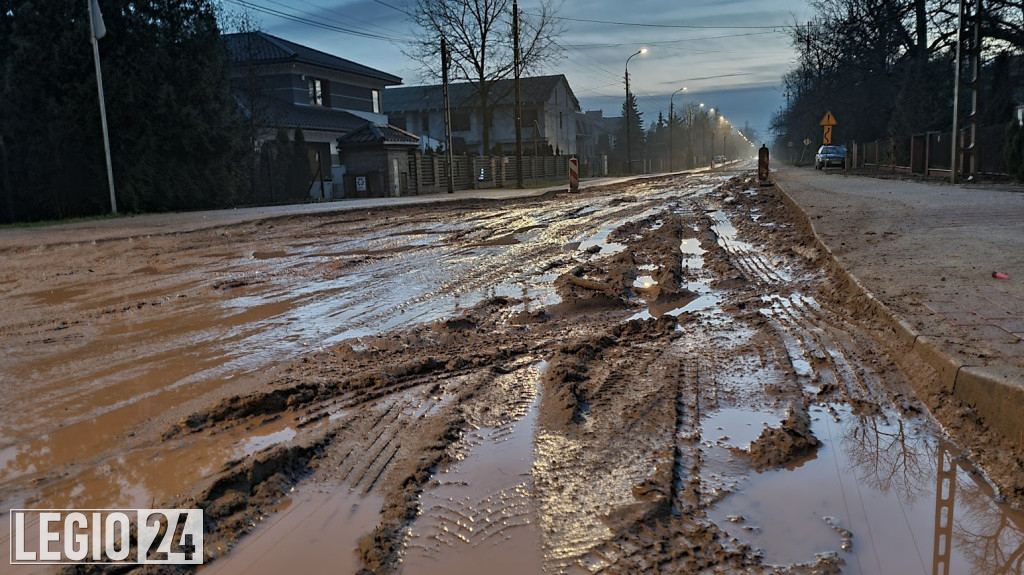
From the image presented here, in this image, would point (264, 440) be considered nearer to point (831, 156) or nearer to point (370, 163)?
point (370, 163)

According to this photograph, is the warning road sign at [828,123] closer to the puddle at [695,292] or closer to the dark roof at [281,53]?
the dark roof at [281,53]

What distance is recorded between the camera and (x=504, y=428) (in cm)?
380

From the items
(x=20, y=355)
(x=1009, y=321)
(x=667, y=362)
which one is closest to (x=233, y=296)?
(x=20, y=355)

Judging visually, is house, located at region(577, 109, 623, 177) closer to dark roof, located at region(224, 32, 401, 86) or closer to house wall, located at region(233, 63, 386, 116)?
house wall, located at region(233, 63, 386, 116)

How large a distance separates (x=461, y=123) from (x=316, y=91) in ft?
89.1

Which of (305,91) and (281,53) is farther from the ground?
(281,53)

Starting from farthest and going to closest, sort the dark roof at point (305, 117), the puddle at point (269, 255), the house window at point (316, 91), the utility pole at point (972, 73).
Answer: the house window at point (316, 91)
the dark roof at point (305, 117)
the utility pole at point (972, 73)
the puddle at point (269, 255)

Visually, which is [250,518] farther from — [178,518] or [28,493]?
[28,493]

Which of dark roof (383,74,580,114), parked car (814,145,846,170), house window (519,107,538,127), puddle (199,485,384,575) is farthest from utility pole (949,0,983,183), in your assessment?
house window (519,107,538,127)

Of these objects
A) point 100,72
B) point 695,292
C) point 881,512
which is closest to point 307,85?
point 100,72

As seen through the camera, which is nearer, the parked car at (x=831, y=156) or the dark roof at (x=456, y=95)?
the parked car at (x=831, y=156)

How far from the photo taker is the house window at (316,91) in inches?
1560

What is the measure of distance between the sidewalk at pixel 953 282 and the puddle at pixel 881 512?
464mm

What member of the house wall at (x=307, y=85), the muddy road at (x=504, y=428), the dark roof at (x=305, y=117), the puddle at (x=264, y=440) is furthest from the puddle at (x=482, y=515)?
the house wall at (x=307, y=85)
